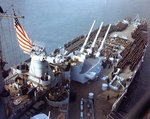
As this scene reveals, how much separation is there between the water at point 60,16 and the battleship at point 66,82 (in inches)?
388

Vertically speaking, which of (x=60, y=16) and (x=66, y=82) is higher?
(x=60, y=16)

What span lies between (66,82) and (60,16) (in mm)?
24122

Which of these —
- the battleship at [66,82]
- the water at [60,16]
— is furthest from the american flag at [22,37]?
the water at [60,16]

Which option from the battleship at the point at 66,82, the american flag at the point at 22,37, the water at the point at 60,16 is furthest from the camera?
the water at the point at 60,16

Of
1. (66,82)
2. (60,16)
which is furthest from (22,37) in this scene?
(60,16)

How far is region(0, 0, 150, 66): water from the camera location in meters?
32.7

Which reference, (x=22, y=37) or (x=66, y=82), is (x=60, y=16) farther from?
(x=22, y=37)

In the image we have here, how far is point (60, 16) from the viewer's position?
137 ft

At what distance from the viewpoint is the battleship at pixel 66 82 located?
16.5 m

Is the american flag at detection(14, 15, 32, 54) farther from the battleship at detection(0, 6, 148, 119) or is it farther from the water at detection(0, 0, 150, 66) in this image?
the water at detection(0, 0, 150, 66)

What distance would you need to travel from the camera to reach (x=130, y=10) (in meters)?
48.8

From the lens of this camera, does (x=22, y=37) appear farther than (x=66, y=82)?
No

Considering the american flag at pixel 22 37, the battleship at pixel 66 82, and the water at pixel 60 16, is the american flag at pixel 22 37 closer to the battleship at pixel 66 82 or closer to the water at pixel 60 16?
the battleship at pixel 66 82

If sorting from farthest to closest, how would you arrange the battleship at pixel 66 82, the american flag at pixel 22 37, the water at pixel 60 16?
the water at pixel 60 16
the american flag at pixel 22 37
the battleship at pixel 66 82
